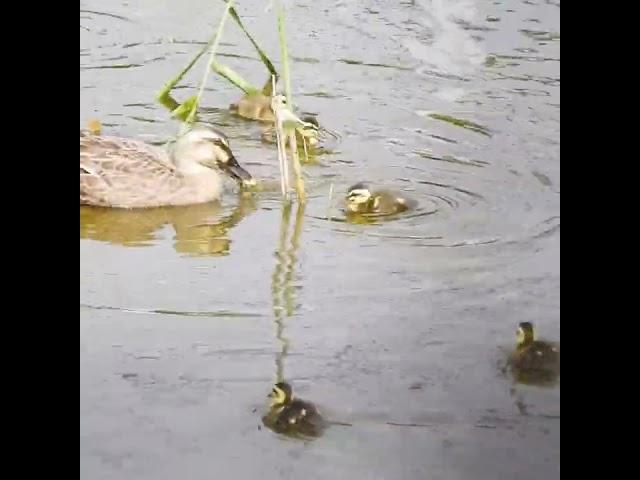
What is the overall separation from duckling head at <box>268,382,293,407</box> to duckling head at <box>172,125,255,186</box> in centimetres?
92

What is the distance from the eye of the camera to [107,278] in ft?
8.54

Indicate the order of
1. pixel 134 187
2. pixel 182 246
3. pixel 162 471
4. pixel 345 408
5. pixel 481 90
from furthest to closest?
pixel 481 90 < pixel 134 187 < pixel 182 246 < pixel 345 408 < pixel 162 471

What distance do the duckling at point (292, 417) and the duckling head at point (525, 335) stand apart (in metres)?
0.50

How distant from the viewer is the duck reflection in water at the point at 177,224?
2.80 metres

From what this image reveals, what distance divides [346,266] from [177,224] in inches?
20.7

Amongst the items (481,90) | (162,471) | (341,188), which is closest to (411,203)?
(341,188)

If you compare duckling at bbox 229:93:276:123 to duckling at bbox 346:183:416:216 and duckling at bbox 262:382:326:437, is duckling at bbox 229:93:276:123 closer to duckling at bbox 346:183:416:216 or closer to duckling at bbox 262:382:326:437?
duckling at bbox 346:183:416:216

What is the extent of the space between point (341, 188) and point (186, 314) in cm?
73

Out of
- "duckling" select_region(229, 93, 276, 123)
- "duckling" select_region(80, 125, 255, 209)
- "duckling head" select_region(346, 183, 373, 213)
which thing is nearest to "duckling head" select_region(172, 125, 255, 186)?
"duckling" select_region(80, 125, 255, 209)

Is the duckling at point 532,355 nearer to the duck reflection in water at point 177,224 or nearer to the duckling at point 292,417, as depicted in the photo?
the duckling at point 292,417

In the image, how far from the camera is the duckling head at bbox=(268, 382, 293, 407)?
2.21 m

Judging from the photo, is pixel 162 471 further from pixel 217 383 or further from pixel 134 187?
pixel 134 187

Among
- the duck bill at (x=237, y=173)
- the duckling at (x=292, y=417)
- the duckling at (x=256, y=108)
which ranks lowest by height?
the duckling at (x=292, y=417)

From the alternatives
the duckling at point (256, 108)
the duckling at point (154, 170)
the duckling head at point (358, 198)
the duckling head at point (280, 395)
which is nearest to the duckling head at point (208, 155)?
the duckling at point (154, 170)
